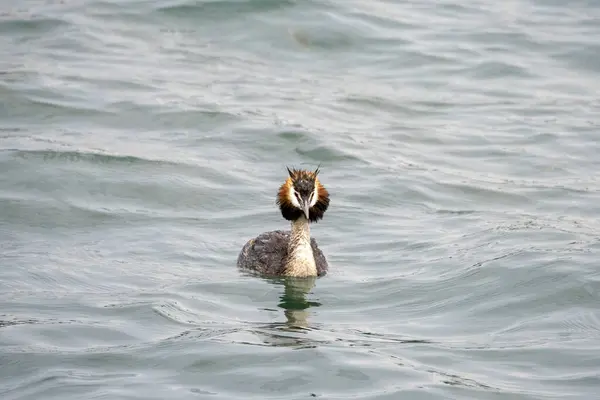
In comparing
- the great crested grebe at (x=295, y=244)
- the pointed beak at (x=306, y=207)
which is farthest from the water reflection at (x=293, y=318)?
the pointed beak at (x=306, y=207)

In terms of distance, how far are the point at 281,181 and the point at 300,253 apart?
4080 mm

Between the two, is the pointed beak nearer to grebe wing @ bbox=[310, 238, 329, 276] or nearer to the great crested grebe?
the great crested grebe

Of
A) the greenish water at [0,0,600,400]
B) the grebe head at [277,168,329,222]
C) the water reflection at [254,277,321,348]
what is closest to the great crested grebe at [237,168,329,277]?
the grebe head at [277,168,329,222]

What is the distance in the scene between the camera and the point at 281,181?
19.0m

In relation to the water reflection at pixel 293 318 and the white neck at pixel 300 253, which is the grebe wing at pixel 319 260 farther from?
the water reflection at pixel 293 318

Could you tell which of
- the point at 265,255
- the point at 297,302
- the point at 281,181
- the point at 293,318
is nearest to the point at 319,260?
the point at 265,255

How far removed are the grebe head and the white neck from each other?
113 mm

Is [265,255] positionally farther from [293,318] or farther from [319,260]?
[293,318]

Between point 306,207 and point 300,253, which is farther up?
point 306,207

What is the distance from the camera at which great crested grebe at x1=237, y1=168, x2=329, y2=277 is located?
591 inches

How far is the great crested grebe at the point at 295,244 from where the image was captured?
Answer: 15.0 meters

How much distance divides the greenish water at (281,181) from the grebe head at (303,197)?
2.57 ft

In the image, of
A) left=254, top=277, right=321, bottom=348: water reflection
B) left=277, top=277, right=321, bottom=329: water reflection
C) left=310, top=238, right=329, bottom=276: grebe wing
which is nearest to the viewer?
left=254, top=277, right=321, bottom=348: water reflection

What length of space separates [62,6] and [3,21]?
202 cm
